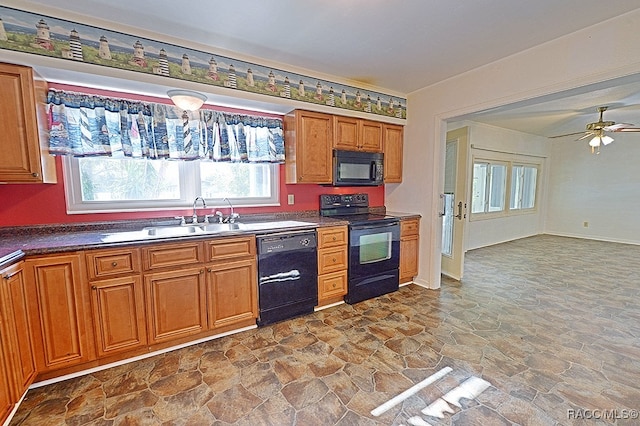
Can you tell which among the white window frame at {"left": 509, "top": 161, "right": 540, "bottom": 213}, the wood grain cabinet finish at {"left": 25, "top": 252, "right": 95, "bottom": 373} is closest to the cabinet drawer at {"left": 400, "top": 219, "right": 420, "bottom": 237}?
the wood grain cabinet finish at {"left": 25, "top": 252, "right": 95, "bottom": 373}

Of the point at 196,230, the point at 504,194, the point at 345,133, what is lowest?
the point at 196,230

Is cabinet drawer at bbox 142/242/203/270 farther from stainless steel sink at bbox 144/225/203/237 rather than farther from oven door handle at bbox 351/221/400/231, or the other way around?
oven door handle at bbox 351/221/400/231

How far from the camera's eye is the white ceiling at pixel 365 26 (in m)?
1.87

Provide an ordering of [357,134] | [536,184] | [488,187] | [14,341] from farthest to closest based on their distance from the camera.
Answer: [536,184] < [488,187] < [357,134] < [14,341]

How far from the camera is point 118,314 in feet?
6.69

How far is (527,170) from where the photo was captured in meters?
7.00

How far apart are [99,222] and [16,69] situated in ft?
3.90

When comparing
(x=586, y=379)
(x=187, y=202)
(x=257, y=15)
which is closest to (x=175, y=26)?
(x=257, y=15)

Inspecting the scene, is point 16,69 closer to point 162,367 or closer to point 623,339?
point 162,367

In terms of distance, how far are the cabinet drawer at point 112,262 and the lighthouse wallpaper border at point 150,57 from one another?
1413mm

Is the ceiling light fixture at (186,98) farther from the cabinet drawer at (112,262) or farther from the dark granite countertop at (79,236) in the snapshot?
the cabinet drawer at (112,262)

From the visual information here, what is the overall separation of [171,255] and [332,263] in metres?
1.57

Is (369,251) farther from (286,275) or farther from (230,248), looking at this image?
(230,248)

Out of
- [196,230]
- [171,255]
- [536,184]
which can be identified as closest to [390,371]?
[171,255]
